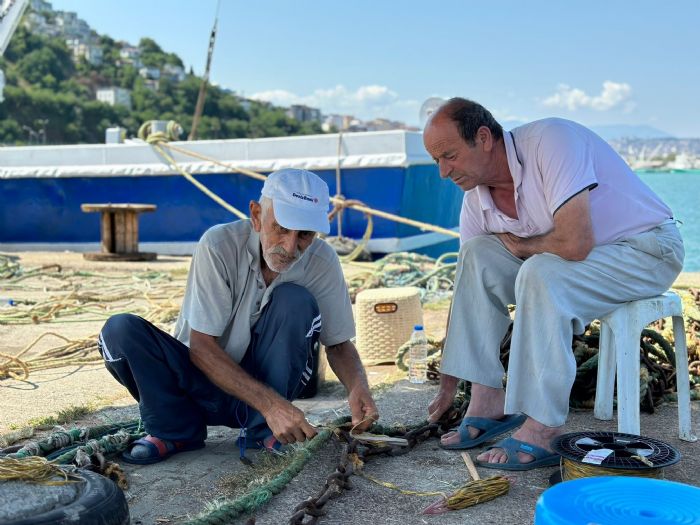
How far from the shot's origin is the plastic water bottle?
14.3 ft

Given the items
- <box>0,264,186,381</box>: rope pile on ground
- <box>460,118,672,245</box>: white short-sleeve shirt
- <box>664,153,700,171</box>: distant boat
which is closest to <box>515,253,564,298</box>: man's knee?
<box>460,118,672,245</box>: white short-sleeve shirt

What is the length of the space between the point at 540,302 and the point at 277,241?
91 centimetres

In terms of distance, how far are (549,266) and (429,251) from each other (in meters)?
10.6

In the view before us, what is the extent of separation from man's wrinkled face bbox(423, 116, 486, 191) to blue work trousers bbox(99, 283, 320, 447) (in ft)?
2.34

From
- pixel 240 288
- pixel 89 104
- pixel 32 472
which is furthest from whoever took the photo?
pixel 89 104

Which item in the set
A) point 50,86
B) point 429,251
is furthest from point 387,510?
point 50,86

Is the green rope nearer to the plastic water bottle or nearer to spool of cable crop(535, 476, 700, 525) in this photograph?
spool of cable crop(535, 476, 700, 525)

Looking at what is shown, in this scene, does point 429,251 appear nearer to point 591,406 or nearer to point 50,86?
point 591,406

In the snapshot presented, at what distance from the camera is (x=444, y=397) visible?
3.40 metres

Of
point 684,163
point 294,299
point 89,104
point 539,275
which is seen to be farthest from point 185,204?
point 684,163

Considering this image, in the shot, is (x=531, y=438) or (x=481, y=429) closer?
(x=531, y=438)

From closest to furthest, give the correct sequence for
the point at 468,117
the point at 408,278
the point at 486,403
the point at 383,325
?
the point at 468,117 → the point at 486,403 → the point at 383,325 → the point at 408,278

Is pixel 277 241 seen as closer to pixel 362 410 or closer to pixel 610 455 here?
pixel 362 410

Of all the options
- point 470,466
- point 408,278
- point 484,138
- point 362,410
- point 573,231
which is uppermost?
point 484,138
